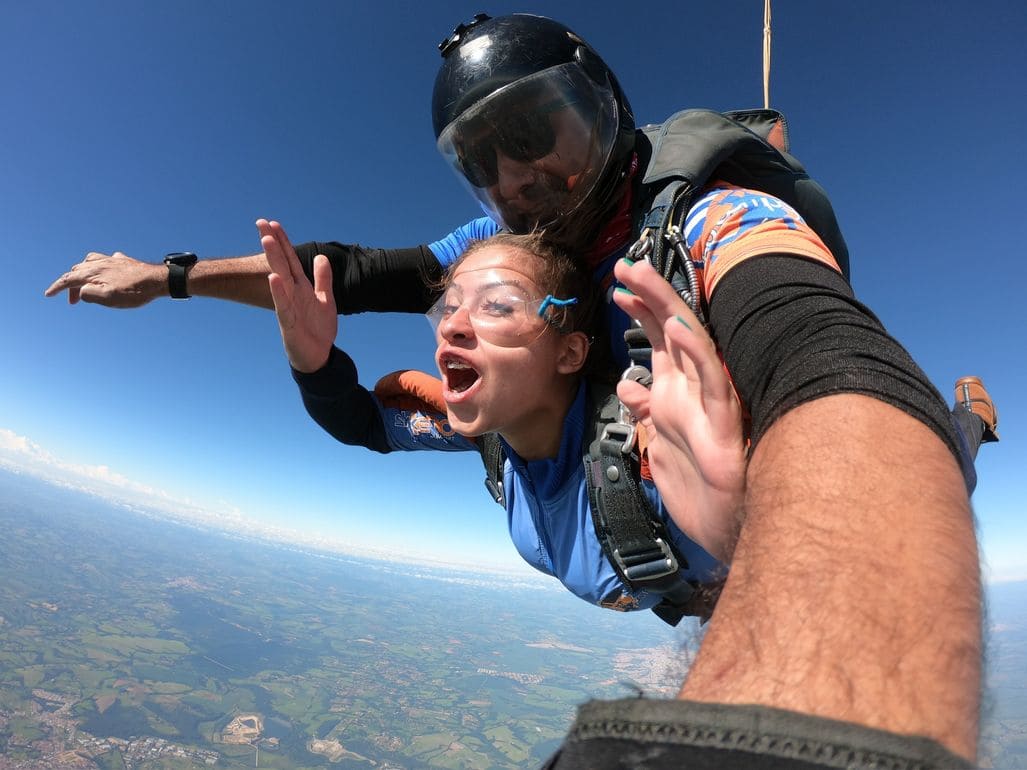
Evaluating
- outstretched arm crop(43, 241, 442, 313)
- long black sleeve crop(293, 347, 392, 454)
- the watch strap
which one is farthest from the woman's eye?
the watch strap

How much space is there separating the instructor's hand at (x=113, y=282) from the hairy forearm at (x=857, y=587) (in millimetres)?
2447

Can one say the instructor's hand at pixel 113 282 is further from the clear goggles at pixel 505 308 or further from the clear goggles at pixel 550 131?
the clear goggles at pixel 550 131

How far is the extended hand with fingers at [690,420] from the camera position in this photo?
85 cm

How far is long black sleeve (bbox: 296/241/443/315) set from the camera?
91.4 inches

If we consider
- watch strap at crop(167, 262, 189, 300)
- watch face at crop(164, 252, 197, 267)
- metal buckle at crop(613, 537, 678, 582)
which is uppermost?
watch face at crop(164, 252, 197, 267)

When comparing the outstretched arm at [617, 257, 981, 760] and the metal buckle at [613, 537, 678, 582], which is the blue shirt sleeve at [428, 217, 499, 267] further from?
the outstretched arm at [617, 257, 981, 760]

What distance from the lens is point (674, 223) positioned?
1.33m

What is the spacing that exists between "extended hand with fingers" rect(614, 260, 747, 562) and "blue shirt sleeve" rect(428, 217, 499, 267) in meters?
1.56

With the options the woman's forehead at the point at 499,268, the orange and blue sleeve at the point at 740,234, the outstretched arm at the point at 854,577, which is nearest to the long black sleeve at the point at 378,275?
the woman's forehead at the point at 499,268

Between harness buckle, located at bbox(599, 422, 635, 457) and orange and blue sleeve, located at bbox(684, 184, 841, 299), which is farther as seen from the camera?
harness buckle, located at bbox(599, 422, 635, 457)

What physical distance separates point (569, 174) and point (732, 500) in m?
1.37

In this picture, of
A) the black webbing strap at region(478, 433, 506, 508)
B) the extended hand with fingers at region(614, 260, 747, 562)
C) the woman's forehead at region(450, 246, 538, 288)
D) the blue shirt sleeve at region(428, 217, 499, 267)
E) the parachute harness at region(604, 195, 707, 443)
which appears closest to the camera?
the extended hand with fingers at region(614, 260, 747, 562)

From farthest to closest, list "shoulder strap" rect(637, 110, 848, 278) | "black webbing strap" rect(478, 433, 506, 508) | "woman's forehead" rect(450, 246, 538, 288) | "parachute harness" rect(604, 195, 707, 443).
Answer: "black webbing strap" rect(478, 433, 506, 508) < "woman's forehead" rect(450, 246, 538, 288) < "shoulder strap" rect(637, 110, 848, 278) < "parachute harness" rect(604, 195, 707, 443)

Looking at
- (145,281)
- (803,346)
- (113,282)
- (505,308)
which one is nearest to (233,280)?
(145,281)
